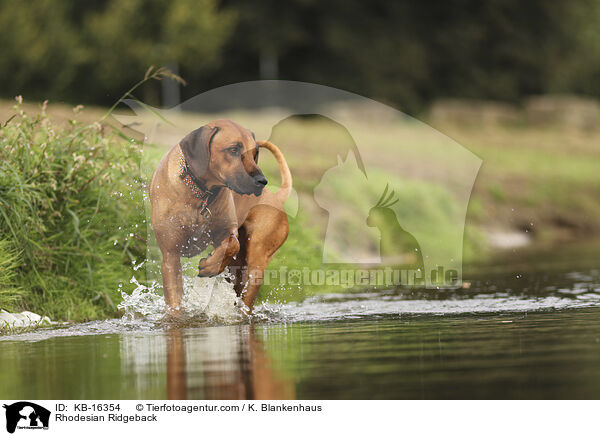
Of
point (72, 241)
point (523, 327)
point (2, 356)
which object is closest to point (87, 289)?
point (72, 241)

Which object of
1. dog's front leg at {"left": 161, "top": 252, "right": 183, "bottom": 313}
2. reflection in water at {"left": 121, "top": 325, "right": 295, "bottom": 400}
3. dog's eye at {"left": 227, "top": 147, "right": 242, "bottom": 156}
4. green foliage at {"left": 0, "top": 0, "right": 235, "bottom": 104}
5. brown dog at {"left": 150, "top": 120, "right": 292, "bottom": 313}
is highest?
green foliage at {"left": 0, "top": 0, "right": 235, "bottom": 104}

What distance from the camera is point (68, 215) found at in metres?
9.15

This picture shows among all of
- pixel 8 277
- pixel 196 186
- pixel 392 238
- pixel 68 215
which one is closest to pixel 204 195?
pixel 196 186

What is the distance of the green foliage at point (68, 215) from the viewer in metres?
8.66

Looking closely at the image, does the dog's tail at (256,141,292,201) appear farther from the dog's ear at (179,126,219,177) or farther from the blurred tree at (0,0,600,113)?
the blurred tree at (0,0,600,113)

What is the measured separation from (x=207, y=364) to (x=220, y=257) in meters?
1.91

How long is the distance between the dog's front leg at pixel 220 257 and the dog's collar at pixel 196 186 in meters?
0.26

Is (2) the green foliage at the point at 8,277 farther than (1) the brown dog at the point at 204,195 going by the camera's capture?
Yes

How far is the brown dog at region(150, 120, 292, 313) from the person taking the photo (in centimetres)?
745

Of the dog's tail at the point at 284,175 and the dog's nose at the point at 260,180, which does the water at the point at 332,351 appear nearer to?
the dog's tail at the point at 284,175
